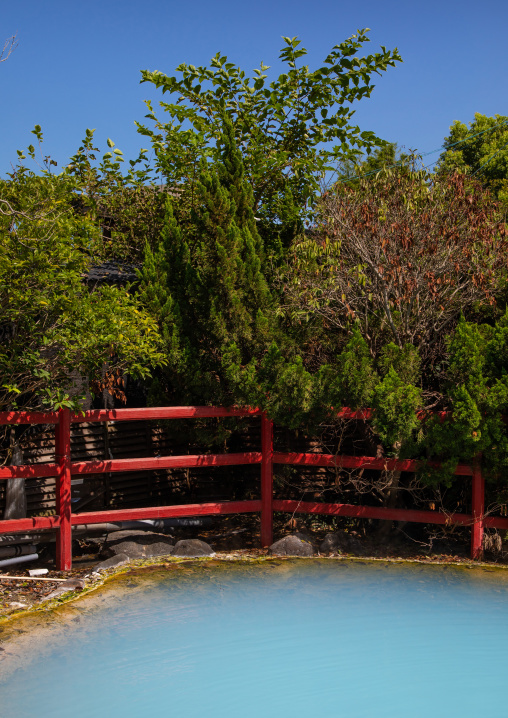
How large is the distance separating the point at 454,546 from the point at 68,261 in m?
5.75

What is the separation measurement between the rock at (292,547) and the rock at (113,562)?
177 cm

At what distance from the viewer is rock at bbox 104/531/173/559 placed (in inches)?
338

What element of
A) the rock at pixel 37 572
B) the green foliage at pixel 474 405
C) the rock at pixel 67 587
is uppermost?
the green foliage at pixel 474 405

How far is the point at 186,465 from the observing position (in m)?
8.63

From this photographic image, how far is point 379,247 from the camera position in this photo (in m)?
8.65

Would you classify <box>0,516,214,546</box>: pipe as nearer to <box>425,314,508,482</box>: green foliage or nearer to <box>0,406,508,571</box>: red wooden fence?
<box>0,406,508,571</box>: red wooden fence

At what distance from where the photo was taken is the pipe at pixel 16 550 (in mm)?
8305

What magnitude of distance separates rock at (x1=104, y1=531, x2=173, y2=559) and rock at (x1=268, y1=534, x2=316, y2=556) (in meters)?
1.30

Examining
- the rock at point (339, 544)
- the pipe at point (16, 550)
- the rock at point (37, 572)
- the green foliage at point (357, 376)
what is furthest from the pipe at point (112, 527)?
the green foliage at point (357, 376)

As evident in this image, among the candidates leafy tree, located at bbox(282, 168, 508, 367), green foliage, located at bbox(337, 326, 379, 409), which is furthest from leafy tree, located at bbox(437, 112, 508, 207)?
green foliage, located at bbox(337, 326, 379, 409)

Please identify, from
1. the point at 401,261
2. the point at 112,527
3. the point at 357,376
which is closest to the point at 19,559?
the point at 112,527

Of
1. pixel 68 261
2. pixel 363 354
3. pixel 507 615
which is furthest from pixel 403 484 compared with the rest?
pixel 68 261

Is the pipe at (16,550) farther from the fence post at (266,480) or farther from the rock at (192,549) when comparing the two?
the fence post at (266,480)

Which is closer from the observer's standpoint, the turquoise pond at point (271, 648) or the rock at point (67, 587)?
the turquoise pond at point (271, 648)
